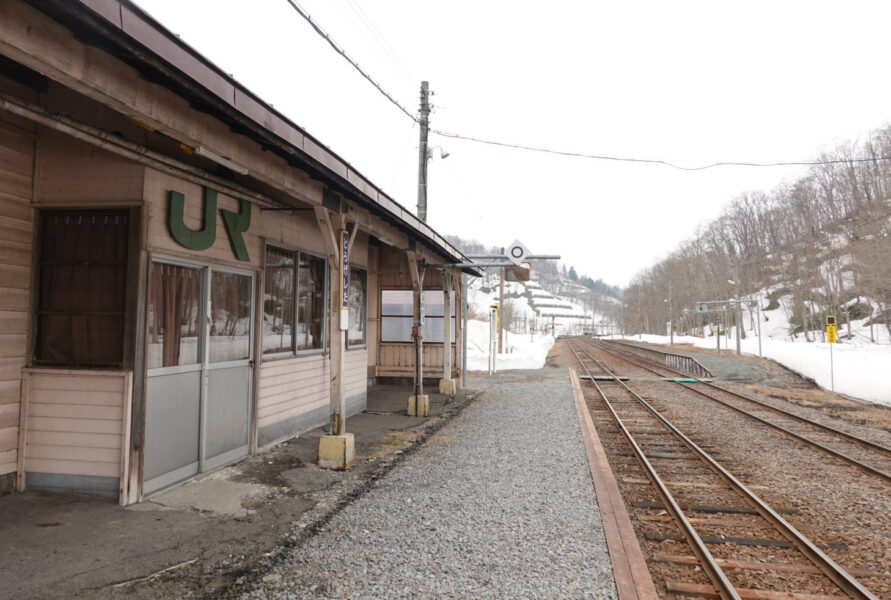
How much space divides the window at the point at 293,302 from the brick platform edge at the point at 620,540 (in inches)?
167

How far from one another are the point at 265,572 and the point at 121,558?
101 centimetres

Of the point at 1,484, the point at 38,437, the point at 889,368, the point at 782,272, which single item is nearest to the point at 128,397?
the point at 38,437

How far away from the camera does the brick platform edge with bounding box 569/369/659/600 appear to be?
3.15m

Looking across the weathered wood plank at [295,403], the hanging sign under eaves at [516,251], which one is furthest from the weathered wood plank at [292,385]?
the hanging sign under eaves at [516,251]

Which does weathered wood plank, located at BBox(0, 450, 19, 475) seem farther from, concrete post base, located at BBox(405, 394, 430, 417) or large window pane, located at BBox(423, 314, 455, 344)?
large window pane, located at BBox(423, 314, 455, 344)

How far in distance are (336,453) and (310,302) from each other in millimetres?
2535

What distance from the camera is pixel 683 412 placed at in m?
11.0

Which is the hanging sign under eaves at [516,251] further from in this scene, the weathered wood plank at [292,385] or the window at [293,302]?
the weathered wood plank at [292,385]

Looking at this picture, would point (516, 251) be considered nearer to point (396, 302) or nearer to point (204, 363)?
point (396, 302)

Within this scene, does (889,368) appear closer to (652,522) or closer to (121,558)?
(652,522)

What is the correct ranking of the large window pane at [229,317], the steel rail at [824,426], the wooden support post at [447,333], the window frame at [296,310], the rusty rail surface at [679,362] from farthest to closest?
1. the rusty rail surface at [679,362]
2. the wooden support post at [447,333]
3. the steel rail at [824,426]
4. the window frame at [296,310]
5. the large window pane at [229,317]

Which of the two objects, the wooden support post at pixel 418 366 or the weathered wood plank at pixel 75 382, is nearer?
the weathered wood plank at pixel 75 382

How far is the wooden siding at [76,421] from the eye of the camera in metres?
4.26

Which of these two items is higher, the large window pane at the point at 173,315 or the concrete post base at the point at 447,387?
the large window pane at the point at 173,315
